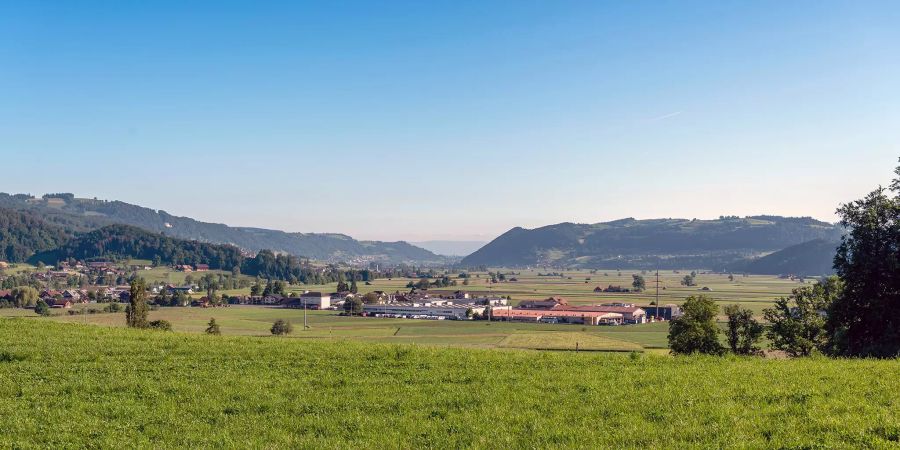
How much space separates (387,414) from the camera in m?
15.0

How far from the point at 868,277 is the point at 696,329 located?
643 inches

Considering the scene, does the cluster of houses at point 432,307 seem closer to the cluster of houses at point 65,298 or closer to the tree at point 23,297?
the cluster of houses at point 65,298

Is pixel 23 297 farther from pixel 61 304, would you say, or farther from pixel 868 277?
pixel 868 277

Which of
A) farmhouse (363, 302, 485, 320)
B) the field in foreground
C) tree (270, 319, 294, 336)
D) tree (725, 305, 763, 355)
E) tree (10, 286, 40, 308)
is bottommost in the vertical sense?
farmhouse (363, 302, 485, 320)

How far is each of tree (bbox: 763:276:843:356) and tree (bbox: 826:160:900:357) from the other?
5.52 m

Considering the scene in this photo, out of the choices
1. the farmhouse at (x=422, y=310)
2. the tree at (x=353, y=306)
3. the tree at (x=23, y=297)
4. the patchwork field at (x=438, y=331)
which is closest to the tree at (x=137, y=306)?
the patchwork field at (x=438, y=331)

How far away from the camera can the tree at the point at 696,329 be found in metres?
48.7

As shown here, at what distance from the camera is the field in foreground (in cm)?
1291

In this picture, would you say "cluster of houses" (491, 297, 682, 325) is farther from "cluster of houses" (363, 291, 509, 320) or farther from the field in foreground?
the field in foreground

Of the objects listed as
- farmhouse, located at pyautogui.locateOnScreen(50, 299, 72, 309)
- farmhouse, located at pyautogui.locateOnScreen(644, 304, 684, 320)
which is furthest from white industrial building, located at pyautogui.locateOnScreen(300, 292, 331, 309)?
farmhouse, located at pyautogui.locateOnScreen(644, 304, 684, 320)

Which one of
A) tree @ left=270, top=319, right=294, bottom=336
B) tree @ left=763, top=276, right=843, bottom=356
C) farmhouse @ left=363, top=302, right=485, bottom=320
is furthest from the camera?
→ farmhouse @ left=363, top=302, right=485, bottom=320

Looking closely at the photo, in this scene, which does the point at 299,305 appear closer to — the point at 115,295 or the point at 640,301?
the point at 115,295

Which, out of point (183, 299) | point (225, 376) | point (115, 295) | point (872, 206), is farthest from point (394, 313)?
point (225, 376)

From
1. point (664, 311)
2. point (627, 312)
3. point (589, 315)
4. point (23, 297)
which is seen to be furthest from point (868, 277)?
point (23, 297)
